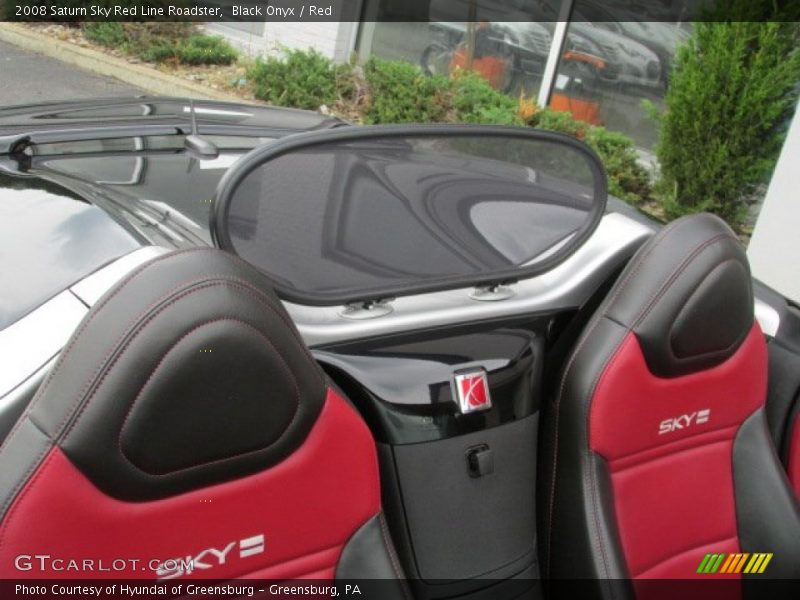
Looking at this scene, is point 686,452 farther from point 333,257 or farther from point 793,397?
point 333,257

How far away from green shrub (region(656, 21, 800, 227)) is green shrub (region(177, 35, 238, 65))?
189 inches

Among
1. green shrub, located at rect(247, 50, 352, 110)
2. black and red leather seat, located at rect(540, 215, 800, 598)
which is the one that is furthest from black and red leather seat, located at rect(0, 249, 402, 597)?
green shrub, located at rect(247, 50, 352, 110)

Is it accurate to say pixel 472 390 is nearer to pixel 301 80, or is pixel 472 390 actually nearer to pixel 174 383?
pixel 174 383

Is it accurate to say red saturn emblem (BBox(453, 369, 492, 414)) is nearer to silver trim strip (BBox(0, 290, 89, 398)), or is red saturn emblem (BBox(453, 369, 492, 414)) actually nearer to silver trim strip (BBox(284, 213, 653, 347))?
silver trim strip (BBox(284, 213, 653, 347))

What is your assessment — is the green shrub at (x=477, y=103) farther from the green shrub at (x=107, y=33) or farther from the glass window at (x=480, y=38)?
the green shrub at (x=107, y=33)

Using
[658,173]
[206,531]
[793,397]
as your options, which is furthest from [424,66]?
[206,531]

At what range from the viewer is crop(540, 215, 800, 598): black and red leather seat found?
5.45ft

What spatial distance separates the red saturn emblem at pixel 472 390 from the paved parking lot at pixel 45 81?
A: 6.08 metres

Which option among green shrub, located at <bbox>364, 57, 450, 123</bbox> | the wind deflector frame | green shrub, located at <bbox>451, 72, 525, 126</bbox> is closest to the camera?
the wind deflector frame

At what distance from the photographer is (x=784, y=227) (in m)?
4.38

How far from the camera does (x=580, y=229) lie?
180 cm

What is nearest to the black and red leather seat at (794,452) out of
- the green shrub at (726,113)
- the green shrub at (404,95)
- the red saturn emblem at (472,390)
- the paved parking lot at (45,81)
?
the red saturn emblem at (472,390)

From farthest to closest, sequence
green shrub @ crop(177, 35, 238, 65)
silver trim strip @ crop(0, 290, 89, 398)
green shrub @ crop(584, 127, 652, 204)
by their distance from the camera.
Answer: green shrub @ crop(177, 35, 238, 65)
green shrub @ crop(584, 127, 652, 204)
silver trim strip @ crop(0, 290, 89, 398)

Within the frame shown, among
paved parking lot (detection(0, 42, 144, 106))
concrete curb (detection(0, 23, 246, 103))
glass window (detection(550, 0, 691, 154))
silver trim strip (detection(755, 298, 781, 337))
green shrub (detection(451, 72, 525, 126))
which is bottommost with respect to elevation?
paved parking lot (detection(0, 42, 144, 106))
